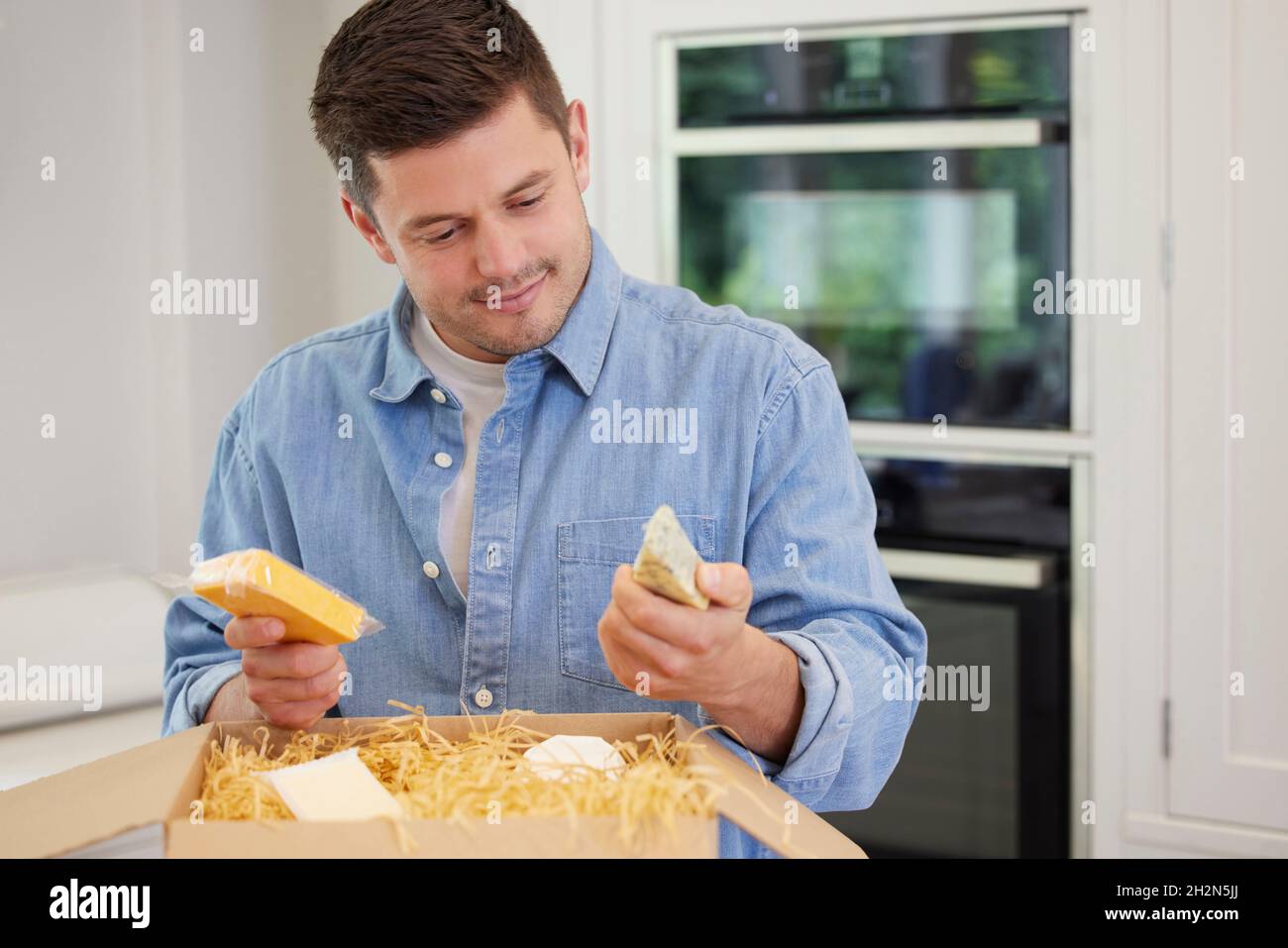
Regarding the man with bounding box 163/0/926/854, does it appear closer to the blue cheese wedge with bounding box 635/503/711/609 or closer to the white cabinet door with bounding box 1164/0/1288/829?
the blue cheese wedge with bounding box 635/503/711/609

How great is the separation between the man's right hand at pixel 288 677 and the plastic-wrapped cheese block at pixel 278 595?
1 cm

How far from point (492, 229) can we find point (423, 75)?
→ 0.46 ft

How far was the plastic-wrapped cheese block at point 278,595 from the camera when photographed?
844mm

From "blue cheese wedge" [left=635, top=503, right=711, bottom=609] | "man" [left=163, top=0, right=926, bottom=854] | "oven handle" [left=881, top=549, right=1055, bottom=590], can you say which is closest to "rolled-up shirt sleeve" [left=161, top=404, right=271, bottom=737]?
"man" [left=163, top=0, right=926, bottom=854]

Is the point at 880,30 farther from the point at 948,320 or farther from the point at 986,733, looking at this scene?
the point at 986,733

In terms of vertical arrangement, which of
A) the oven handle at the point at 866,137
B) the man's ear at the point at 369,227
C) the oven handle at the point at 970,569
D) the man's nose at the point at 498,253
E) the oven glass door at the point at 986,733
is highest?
the oven handle at the point at 866,137

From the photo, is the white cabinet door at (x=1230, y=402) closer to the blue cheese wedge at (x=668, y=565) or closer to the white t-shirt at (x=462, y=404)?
the white t-shirt at (x=462, y=404)

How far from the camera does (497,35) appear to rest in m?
1.11

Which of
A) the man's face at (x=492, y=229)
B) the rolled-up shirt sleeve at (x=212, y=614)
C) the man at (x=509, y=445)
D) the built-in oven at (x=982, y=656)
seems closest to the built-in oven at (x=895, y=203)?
the built-in oven at (x=982, y=656)

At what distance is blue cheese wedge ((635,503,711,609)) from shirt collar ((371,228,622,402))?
1.45 feet

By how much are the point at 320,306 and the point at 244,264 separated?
225mm

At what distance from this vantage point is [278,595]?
33.6 inches
